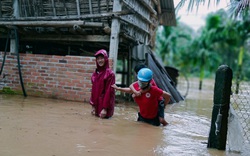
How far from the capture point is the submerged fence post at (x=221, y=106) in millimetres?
3826

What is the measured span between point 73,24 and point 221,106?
460 centimetres

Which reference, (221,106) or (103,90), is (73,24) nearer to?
(103,90)

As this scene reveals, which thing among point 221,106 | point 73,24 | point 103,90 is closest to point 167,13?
point 73,24

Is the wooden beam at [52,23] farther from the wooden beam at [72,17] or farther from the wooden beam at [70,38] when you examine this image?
the wooden beam at [70,38]

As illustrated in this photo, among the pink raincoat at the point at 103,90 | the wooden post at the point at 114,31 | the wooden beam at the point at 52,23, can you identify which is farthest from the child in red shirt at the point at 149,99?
the wooden beam at the point at 52,23

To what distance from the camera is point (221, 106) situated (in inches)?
151

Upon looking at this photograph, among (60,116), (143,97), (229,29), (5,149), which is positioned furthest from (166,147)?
(229,29)

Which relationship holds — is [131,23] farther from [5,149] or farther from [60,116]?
[5,149]

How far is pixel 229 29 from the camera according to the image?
23.5m

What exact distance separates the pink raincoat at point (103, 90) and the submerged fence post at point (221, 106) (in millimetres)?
2286

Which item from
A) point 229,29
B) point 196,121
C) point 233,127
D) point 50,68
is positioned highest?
point 229,29

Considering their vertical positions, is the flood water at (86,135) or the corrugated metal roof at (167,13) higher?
the corrugated metal roof at (167,13)

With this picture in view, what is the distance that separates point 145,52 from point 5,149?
6365 mm

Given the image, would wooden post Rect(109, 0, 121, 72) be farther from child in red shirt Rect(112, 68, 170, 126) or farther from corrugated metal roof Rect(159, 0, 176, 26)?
corrugated metal roof Rect(159, 0, 176, 26)
